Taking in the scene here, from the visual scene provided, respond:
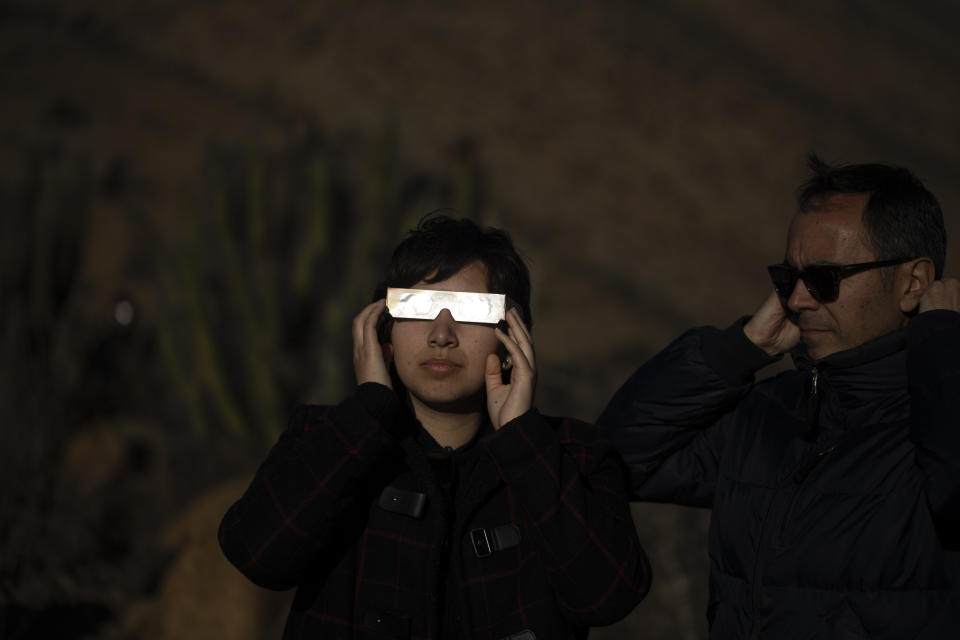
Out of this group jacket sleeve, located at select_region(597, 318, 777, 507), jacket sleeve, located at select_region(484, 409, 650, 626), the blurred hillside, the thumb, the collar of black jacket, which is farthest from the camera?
the blurred hillside

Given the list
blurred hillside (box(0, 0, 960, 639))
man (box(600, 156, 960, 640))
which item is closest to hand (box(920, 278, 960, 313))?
man (box(600, 156, 960, 640))

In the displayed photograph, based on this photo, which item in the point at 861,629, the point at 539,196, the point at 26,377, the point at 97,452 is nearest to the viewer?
the point at 861,629

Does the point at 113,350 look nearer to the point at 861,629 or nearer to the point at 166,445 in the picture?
the point at 166,445

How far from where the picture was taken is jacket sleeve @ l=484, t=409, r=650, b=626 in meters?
2.09

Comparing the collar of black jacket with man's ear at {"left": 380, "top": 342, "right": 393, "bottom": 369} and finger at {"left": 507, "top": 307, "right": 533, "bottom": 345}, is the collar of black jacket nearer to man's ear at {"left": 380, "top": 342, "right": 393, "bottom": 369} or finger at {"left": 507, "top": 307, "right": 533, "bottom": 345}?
finger at {"left": 507, "top": 307, "right": 533, "bottom": 345}

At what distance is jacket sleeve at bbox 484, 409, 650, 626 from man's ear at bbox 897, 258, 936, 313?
84 centimetres

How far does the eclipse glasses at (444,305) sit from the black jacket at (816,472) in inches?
21.8

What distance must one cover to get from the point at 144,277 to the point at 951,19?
27329 millimetres

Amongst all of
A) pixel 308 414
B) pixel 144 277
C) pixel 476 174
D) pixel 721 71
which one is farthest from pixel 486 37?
pixel 308 414

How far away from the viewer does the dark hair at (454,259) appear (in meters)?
2.38

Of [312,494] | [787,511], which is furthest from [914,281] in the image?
[312,494]

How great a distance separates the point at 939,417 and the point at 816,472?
0.32 metres

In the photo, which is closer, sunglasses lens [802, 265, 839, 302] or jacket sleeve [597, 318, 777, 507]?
sunglasses lens [802, 265, 839, 302]

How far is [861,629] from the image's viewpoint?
2.01 metres
